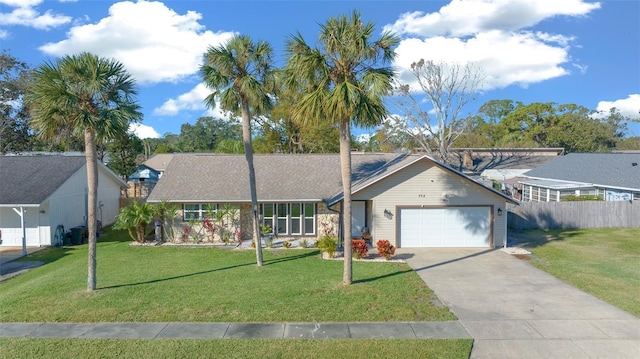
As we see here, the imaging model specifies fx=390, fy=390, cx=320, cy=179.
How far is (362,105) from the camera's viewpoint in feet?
38.7

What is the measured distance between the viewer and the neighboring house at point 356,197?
18188mm

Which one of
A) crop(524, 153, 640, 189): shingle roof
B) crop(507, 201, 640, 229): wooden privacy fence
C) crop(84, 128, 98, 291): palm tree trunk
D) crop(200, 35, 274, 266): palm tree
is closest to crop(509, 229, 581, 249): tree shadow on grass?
crop(507, 201, 640, 229): wooden privacy fence

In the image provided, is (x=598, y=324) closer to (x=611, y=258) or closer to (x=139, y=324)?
(x=611, y=258)

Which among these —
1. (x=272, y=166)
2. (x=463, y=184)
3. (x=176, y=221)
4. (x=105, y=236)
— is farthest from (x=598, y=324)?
(x=105, y=236)

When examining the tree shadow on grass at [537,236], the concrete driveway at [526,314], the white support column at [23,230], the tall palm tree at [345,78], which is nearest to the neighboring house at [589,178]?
the tree shadow on grass at [537,236]

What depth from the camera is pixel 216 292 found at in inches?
460

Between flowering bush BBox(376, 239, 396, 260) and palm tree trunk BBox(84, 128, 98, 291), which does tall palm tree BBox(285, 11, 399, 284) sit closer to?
flowering bush BBox(376, 239, 396, 260)

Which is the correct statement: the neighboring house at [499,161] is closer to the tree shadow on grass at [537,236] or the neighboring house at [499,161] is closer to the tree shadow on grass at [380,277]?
the tree shadow on grass at [537,236]

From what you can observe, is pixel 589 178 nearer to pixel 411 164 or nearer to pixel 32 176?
pixel 411 164

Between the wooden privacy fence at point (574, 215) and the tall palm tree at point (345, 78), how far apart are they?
1550 centimetres

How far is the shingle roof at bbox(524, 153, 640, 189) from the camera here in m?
25.6

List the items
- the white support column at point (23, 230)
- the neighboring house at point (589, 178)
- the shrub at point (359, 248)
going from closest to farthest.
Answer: the shrub at point (359, 248) → the white support column at point (23, 230) → the neighboring house at point (589, 178)

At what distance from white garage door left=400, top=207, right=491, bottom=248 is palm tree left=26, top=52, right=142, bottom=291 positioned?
490 inches

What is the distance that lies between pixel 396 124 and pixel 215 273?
33.3 m
